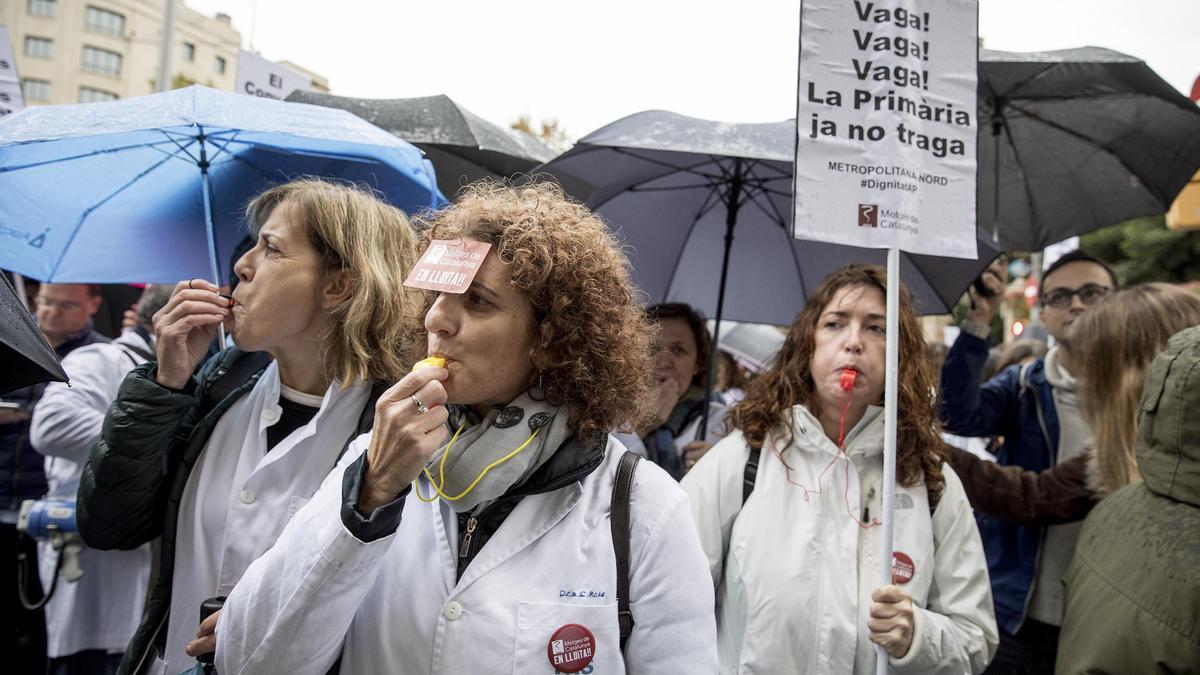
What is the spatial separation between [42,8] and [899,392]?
6744 centimetres

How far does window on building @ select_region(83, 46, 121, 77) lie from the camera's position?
5316 cm

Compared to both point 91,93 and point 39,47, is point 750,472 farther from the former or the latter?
point 39,47

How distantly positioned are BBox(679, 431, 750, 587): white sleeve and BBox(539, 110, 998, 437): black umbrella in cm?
126

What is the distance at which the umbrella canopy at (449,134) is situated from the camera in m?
4.08

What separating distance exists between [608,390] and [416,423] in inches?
19.2

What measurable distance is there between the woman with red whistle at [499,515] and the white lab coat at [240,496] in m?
0.41

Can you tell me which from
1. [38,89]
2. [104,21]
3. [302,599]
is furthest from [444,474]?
[104,21]

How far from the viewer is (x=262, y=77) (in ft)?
15.7

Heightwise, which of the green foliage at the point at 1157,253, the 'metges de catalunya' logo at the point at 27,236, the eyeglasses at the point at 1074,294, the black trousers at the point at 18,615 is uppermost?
the green foliage at the point at 1157,253

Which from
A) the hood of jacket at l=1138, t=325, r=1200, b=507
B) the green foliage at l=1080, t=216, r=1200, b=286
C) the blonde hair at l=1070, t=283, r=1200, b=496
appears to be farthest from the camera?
the green foliage at l=1080, t=216, r=1200, b=286

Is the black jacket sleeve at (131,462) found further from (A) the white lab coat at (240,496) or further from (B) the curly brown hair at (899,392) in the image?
(B) the curly brown hair at (899,392)

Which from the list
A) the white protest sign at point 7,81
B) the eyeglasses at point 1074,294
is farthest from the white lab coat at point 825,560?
the white protest sign at point 7,81

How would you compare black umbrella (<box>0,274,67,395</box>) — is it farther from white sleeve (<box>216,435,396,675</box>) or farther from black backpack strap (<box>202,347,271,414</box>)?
black backpack strap (<box>202,347,271,414</box>)

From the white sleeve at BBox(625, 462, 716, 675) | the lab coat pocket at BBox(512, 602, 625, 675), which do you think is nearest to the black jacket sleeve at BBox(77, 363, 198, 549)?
the lab coat pocket at BBox(512, 602, 625, 675)
